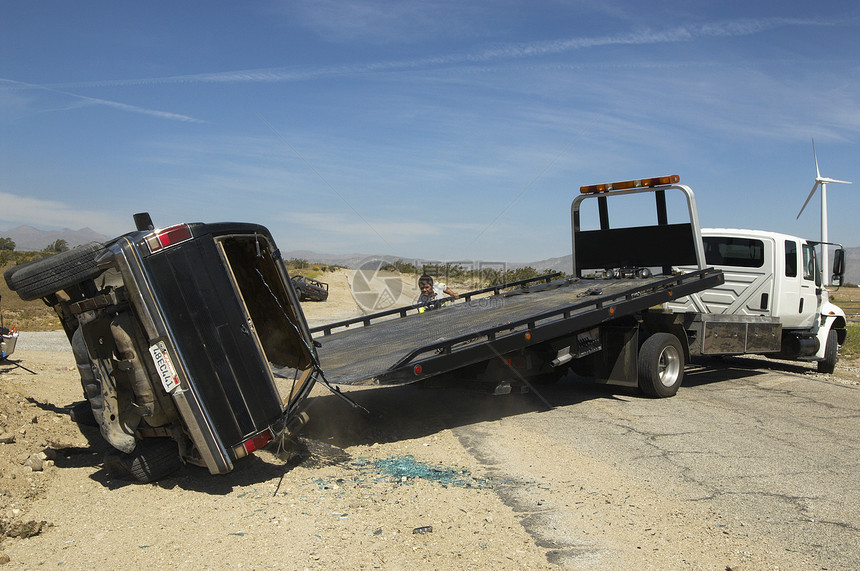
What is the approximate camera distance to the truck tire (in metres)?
8.25

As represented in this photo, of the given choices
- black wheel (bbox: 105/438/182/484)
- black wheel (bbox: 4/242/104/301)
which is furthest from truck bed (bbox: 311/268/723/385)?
black wheel (bbox: 4/242/104/301)

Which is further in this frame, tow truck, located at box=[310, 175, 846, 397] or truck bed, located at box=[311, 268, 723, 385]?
tow truck, located at box=[310, 175, 846, 397]

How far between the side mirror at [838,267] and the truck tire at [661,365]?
4782 mm

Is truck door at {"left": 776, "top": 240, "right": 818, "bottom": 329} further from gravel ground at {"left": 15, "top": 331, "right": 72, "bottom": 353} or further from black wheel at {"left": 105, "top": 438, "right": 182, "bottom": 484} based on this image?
gravel ground at {"left": 15, "top": 331, "right": 72, "bottom": 353}

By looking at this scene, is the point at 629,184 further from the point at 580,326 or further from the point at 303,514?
the point at 303,514

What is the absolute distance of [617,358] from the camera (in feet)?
27.6

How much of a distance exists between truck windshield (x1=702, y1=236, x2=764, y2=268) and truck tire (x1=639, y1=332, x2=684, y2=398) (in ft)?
8.76

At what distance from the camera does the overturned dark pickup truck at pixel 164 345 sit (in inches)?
187

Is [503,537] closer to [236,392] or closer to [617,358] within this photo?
[236,392]

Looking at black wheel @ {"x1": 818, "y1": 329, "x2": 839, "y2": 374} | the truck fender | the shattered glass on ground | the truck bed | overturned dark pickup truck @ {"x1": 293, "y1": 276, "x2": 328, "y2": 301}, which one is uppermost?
the truck bed

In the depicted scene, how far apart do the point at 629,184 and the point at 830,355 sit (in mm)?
4917

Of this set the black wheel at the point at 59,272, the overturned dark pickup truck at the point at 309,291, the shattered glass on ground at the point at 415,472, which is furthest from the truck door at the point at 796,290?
the overturned dark pickup truck at the point at 309,291

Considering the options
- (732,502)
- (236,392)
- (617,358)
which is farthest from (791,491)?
(236,392)

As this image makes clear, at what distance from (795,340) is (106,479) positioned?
10.2 m
